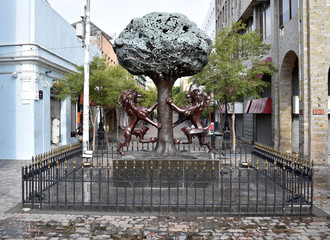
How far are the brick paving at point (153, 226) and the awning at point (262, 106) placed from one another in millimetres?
12697

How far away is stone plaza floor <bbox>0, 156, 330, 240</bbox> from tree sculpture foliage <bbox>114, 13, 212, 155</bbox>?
9.66 ft

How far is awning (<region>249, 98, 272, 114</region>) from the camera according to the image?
19172 mm

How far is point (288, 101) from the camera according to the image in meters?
17.6

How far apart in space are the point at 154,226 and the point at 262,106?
51.7 feet

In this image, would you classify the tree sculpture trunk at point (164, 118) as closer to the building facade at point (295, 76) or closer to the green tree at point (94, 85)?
the building facade at point (295, 76)

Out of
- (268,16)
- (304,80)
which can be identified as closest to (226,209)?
(304,80)

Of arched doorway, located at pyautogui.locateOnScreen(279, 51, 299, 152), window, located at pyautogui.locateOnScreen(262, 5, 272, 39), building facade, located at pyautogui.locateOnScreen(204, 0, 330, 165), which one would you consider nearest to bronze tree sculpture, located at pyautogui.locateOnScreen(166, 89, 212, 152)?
building facade, located at pyautogui.locateOnScreen(204, 0, 330, 165)

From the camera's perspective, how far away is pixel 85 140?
566 inches

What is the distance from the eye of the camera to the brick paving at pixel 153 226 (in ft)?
18.1

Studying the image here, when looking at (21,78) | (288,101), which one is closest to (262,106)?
(288,101)

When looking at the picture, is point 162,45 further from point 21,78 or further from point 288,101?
point 288,101

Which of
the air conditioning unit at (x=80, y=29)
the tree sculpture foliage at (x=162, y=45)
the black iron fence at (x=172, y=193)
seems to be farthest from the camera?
the air conditioning unit at (x=80, y=29)

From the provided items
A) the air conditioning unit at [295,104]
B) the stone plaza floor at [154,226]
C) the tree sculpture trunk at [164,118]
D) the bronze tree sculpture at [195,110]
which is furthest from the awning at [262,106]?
the stone plaza floor at [154,226]

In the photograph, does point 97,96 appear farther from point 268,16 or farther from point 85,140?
point 268,16
